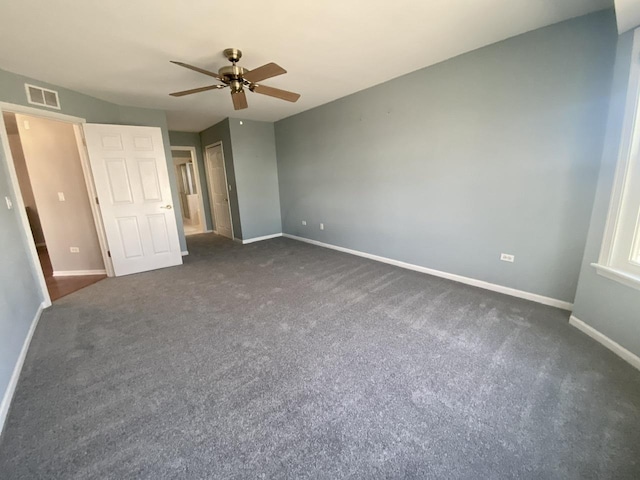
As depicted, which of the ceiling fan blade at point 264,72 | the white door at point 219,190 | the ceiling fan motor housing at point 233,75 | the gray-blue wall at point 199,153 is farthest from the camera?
the gray-blue wall at point 199,153

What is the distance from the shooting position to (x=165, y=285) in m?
3.37

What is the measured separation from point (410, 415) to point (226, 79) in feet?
9.73

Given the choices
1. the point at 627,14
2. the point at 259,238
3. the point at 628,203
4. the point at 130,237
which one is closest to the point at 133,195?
the point at 130,237

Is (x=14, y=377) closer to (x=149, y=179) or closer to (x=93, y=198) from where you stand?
(x=93, y=198)

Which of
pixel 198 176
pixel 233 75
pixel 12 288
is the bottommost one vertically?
pixel 12 288

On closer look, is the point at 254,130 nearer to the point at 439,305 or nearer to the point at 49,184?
the point at 49,184

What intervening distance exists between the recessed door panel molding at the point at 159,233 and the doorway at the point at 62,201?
2.17 ft

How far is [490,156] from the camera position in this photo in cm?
266

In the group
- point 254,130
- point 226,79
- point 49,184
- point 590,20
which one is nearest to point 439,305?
point 590,20

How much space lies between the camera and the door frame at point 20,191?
2.60 meters

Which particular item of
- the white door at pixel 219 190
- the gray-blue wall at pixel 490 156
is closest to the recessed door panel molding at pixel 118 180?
the white door at pixel 219 190

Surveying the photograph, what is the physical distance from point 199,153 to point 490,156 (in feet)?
20.4

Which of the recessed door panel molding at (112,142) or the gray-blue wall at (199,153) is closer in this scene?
the recessed door panel molding at (112,142)

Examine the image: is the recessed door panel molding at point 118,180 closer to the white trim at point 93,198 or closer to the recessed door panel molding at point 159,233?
the white trim at point 93,198
